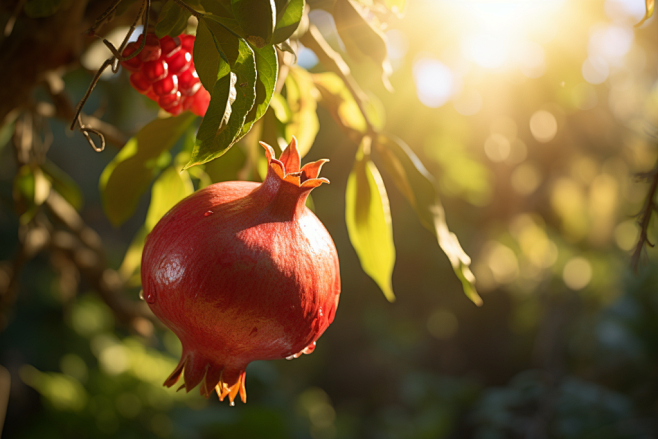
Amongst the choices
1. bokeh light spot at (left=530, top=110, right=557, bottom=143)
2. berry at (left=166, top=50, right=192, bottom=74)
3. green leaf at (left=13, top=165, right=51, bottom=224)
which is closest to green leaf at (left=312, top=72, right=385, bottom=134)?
berry at (left=166, top=50, right=192, bottom=74)

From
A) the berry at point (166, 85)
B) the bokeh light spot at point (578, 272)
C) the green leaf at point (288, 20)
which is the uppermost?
the green leaf at point (288, 20)

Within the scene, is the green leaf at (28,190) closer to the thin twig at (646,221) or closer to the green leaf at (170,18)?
the green leaf at (170,18)

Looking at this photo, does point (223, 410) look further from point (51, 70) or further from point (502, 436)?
point (51, 70)

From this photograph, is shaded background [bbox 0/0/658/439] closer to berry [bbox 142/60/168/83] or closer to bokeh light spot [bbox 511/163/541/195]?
bokeh light spot [bbox 511/163/541/195]

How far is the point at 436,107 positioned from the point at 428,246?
4.78 ft

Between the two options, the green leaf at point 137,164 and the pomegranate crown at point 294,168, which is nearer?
the pomegranate crown at point 294,168

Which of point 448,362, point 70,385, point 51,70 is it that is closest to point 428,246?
point 448,362

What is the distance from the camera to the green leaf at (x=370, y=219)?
1.04ft

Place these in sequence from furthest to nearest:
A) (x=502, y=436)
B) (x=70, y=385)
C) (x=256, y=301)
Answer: (x=502, y=436)
(x=70, y=385)
(x=256, y=301)

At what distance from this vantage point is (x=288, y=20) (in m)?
0.19

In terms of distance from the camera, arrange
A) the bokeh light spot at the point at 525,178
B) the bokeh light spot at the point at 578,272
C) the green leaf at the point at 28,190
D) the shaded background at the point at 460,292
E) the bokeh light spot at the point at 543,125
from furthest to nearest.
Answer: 1. the bokeh light spot at the point at 578,272
2. the bokeh light spot at the point at 525,178
3. the bokeh light spot at the point at 543,125
4. the shaded background at the point at 460,292
5. the green leaf at the point at 28,190

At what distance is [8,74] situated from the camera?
1.10 ft

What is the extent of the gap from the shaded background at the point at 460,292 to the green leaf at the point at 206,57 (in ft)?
1.09

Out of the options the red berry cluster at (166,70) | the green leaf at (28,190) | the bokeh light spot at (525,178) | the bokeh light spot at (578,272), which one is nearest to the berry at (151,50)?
the red berry cluster at (166,70)
